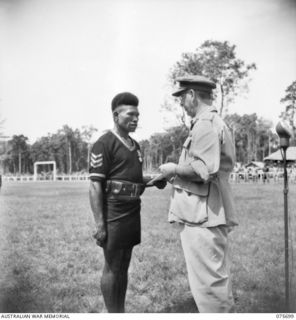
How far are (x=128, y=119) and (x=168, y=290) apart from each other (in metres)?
1.96

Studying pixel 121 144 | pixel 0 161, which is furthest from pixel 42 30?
pixel 121 144

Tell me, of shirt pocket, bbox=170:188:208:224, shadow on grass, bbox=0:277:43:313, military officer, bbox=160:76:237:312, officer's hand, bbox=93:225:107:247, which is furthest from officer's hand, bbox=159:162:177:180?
shadow on grass, bbox=0:277:43:313

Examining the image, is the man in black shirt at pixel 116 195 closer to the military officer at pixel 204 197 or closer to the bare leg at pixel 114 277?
the bare leg at pixel 114 277

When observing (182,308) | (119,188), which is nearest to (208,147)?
(119,188)

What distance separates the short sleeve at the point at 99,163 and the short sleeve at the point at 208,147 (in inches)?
28.0

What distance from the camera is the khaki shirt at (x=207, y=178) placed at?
272 centimetres

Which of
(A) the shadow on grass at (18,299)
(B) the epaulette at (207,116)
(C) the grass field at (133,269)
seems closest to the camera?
(B) the epaulette at (207,116)

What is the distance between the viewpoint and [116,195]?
10.3ft

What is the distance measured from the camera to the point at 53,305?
146 inches

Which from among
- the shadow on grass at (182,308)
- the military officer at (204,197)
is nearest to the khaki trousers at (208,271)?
the military officer at (204,197)

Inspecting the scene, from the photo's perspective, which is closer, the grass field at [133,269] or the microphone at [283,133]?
the microphone at [283,133]

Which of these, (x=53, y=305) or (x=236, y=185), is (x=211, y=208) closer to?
(x=53, y=305)

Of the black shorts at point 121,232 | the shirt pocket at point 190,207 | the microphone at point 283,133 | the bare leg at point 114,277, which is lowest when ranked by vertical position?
the bare leg at point 114,277

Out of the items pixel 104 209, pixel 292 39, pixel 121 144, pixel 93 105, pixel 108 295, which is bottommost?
pixel 108 295
